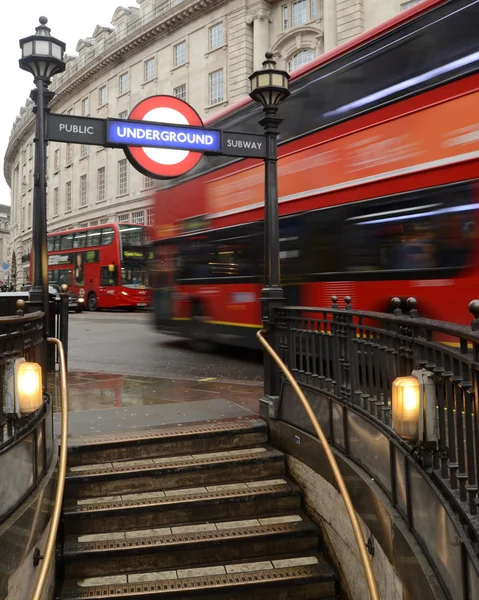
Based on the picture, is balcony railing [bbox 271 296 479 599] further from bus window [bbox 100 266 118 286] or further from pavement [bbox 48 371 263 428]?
bus window [bbox 100 266 118 286]

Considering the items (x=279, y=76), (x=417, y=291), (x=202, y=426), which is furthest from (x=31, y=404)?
(x=417, y=291)

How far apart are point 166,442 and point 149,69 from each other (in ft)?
129

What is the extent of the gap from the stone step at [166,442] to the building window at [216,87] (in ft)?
104

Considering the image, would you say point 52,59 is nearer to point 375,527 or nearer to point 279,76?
point 279,76

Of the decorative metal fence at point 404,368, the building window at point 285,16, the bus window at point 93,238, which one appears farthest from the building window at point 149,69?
the decorative metal fence at point 404,368

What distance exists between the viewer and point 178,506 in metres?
4.75

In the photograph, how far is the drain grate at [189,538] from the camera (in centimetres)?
438

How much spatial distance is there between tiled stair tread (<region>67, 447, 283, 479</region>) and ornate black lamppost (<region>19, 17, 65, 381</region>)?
1353 mm

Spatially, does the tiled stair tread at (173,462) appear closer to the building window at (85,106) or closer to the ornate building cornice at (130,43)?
the ornate building cornice at (130,43)

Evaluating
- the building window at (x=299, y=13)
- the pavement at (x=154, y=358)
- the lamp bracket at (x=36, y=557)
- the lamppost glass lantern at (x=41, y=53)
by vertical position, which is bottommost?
the lamp bracket at (x=36, y=557)

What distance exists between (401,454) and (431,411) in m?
0.62

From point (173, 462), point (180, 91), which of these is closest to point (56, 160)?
point (180, 91)

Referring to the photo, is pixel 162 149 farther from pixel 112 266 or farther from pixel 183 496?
pixel 112 266

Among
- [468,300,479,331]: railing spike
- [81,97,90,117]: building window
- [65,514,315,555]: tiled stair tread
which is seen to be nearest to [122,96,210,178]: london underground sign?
[65,514,315,555]: tiled stair tread
